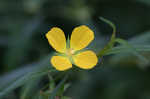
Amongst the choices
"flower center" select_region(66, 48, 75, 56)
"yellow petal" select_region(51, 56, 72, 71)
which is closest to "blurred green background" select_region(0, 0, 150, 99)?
"flower center" select_region(66, 48, 75, 56)

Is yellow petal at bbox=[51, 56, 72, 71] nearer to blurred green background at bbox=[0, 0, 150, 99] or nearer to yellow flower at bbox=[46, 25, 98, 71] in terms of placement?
yellow flower at bbox=[46, 25, 98, 71]

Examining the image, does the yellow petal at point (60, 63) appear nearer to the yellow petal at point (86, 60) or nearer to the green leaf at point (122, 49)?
the yellow petal at point (86, 60)

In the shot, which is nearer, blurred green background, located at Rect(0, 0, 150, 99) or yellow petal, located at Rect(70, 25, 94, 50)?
yellow petal, located at Rect(70, 25, 94, 50)

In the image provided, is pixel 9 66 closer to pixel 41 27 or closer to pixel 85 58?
pixel 41 27

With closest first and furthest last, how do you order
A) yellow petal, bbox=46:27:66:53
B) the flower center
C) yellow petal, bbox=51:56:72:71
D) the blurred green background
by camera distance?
yellow petal, bbox=51:56:72:71 → yellow petal, bbox=46:27:66:53 → the flower center → the blurred green background

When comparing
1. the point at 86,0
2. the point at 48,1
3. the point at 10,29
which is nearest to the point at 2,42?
the point at 10,29

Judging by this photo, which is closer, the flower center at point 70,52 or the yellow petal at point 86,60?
the yellow petal at point 86,60

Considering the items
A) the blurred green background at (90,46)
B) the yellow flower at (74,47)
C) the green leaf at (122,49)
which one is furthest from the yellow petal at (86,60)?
the blurred green background at (90,46)
